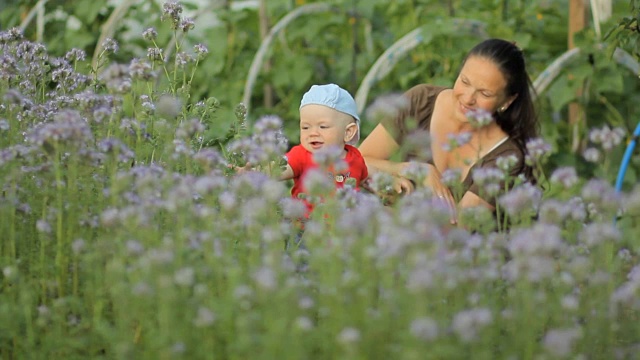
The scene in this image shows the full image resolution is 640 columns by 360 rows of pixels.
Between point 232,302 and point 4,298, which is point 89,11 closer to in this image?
point 4,298

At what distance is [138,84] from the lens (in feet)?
10.0

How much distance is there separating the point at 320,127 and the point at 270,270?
5.88ft

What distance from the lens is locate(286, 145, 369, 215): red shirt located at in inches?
145

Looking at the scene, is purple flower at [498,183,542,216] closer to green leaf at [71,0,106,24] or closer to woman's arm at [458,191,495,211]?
woman's arm at [458,191,495,211]

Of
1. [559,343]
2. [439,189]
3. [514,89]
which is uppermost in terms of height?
[514,89]

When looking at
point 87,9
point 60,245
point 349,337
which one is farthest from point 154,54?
point 87,9

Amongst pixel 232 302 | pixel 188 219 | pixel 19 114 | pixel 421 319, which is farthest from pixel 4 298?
pixel 421 319

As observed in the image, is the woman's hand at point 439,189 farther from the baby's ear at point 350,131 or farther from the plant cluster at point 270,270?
the plant cluster at point 270,270

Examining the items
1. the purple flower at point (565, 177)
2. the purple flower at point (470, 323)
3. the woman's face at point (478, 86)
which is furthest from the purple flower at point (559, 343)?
the woman's face at point (478, 86)

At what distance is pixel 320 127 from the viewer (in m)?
3.69

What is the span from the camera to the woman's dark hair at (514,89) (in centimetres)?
387

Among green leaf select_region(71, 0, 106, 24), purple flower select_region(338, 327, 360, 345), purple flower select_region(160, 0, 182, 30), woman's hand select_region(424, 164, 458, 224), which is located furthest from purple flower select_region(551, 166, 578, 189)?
green leaf select_region(71, 0, 106, 24)

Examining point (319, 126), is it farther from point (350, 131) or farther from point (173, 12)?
point (173, 12)

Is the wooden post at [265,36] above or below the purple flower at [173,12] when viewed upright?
below
